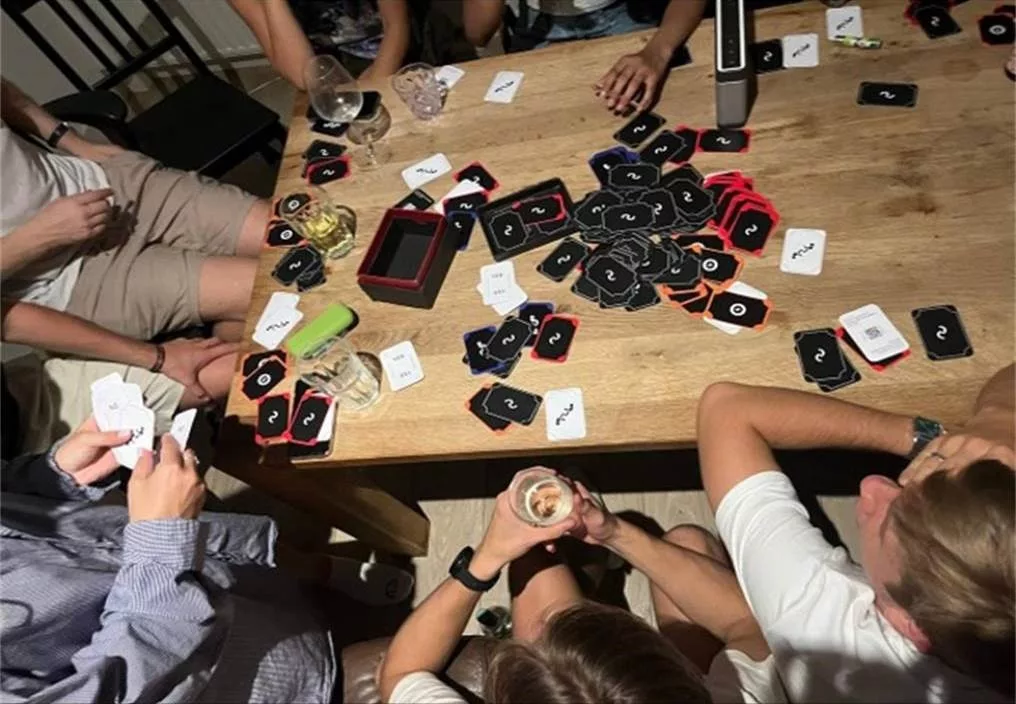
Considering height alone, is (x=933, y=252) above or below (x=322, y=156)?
below

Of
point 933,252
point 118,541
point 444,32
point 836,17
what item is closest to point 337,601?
point 118,541

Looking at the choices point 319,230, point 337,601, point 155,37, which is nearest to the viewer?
point 319,230

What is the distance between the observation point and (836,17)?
1622 mm

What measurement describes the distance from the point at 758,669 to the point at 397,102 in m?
1.41

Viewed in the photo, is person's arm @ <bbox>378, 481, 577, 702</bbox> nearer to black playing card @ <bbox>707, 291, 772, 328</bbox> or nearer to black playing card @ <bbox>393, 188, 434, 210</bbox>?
black playing card @ <bbox>707, 291, 772, 328</bbox>

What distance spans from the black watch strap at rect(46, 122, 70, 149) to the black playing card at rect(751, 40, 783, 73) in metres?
1.82

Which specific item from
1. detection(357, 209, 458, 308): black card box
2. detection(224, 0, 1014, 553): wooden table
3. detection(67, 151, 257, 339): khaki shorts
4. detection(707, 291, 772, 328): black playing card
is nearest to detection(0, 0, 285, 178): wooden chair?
detection(67, 151, 257, 339): khaki shorts

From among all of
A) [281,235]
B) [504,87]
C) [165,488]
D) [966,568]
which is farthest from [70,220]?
[966,568]

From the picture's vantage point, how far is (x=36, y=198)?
191cm

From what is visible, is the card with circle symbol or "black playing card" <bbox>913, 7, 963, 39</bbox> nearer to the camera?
the card with circle symbol

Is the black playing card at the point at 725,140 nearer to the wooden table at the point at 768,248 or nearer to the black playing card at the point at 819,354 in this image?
the wooden table at the point at 768,248

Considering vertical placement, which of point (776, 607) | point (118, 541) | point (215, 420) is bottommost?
point (215, 420)

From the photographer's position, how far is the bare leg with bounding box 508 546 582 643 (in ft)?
4.77

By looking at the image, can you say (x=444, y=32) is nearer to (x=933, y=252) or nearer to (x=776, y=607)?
(x=933, y=252)
